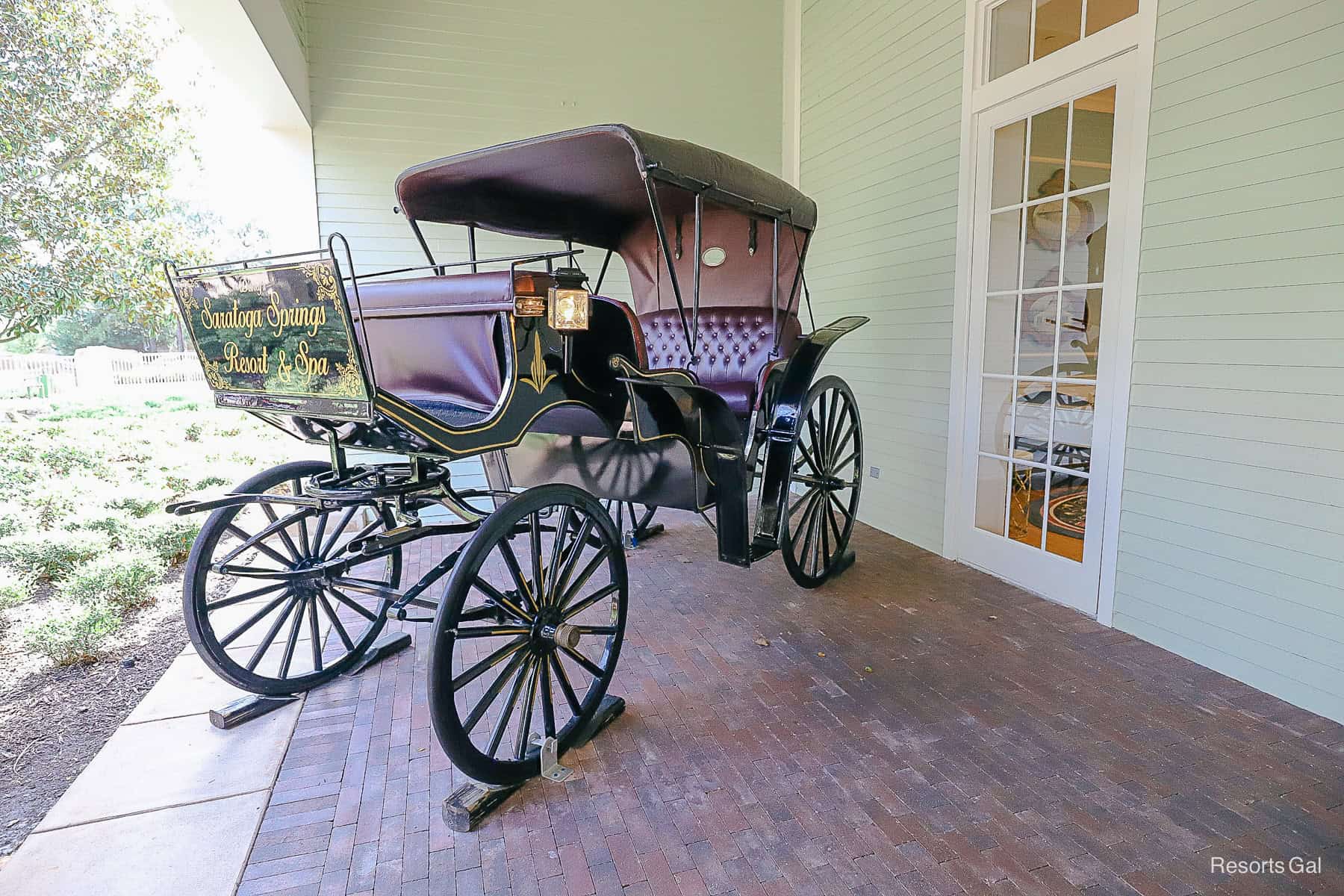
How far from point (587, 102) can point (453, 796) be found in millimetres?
5038

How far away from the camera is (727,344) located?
4.00m

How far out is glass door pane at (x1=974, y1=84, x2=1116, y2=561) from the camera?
3234mm

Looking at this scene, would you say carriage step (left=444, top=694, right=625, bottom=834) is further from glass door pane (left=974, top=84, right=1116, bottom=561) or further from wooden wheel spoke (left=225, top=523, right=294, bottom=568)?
glass door pane (left=974, top=84, right=1116, bottom=561)

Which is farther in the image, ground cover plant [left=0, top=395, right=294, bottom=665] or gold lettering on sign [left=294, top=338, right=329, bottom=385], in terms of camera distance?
ground cover plant [left=0, top=395, right=294, bottom=665]

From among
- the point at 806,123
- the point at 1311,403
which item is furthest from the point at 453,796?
the point at 806,123

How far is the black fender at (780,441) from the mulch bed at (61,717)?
2507mm

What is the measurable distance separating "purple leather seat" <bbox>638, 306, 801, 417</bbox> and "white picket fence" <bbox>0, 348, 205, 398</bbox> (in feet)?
7.46

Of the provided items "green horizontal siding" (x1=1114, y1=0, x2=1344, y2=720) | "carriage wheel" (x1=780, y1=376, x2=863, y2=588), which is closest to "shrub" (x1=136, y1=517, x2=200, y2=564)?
"carriage wheel" (x1=780, y1=376, x2=863, y2=588)

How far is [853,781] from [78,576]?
3429mm

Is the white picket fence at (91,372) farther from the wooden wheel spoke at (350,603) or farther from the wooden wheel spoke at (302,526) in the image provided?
the wooden wheel spoke at (350,603)

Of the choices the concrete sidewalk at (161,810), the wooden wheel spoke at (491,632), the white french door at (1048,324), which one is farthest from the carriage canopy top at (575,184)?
the concrete sidewalk at (161,810)

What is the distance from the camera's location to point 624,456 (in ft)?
9.79

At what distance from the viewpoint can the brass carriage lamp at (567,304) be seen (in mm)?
2100

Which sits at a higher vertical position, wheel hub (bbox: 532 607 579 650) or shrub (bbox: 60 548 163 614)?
wheel hub (bbox: 532 607 579 650)
